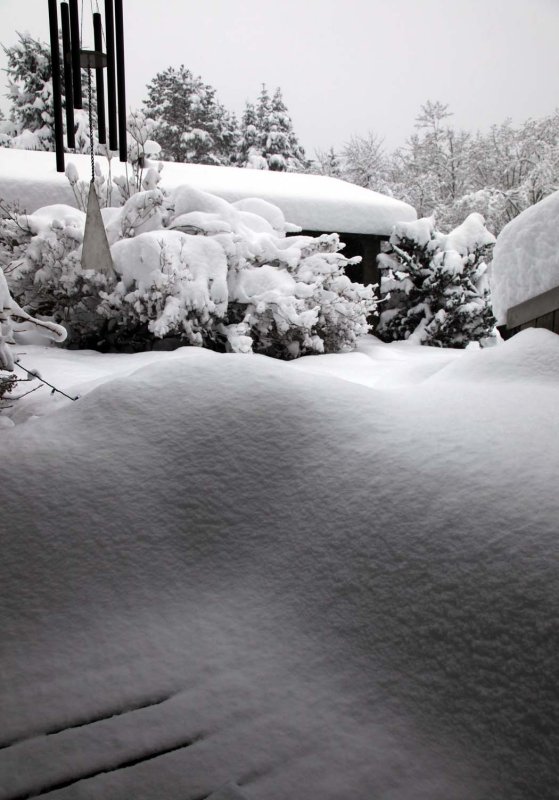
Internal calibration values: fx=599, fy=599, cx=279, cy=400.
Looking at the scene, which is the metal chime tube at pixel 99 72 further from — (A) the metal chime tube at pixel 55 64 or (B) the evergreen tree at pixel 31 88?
(B) the evergreen tree at pixel 31 88

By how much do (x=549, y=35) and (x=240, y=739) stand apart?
8149cm

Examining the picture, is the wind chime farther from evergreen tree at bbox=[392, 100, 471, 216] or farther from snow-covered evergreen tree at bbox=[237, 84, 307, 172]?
evergreen tree at bbox=[392, 100, 471, 216]

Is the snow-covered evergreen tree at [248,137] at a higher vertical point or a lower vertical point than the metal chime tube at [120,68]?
higher

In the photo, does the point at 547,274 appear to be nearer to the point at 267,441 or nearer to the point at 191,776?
the point at 267,441

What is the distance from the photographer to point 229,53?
374 feet

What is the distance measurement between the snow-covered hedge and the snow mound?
2810 millimetres

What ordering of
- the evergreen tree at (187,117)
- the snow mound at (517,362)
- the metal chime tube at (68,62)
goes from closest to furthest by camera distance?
1. the snow mound at (517,362)
2. the metal chime tube at (68,62)
3. the evergreen tree at (187,117)

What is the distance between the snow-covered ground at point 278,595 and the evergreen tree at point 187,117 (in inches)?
911

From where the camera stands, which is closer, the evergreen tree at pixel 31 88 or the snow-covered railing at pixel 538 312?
the snow-covered railing at pixel 538 312

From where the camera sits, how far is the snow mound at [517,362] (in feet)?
7.41

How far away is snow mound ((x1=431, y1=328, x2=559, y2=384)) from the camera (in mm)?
2260

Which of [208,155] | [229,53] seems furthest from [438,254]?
[229,53]

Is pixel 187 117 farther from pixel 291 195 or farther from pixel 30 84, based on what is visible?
pixel 291 195

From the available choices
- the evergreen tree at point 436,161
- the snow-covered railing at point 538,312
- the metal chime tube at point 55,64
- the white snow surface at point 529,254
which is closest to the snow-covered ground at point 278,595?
the snow-covered railing at point 538,312
